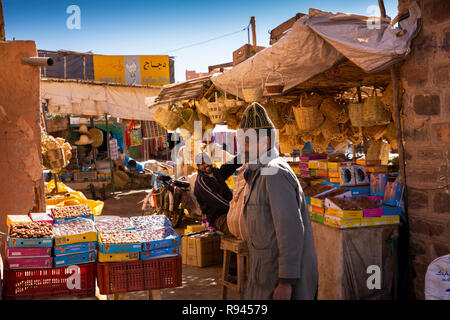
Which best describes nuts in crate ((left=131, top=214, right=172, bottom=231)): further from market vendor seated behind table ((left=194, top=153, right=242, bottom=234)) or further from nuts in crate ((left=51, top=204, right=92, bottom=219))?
market vendor seated behind table ((left=194, top=153, right=242, bottom=234))

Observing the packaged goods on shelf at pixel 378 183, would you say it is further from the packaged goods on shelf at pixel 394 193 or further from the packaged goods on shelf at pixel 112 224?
the packaged goods on shelf at pixel 112 224

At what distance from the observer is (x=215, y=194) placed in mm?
5203

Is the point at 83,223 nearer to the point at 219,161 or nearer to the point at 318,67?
the point at 318,67

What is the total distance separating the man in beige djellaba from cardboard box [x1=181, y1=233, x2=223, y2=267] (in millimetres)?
3409

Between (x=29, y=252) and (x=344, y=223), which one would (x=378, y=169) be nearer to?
(x=344, y=223)

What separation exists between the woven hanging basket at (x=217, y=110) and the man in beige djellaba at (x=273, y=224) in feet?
11.2

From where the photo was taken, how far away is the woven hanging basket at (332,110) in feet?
18.9

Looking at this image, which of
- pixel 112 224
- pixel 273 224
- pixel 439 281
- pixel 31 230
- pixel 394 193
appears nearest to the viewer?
pixel 273 224

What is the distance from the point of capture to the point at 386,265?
3.76 m

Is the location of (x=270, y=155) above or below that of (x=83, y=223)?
above

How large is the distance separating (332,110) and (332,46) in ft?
6.75

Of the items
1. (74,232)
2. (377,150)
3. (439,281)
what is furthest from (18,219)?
(377,150)

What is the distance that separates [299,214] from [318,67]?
223 cm
